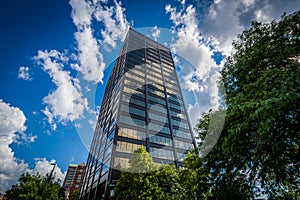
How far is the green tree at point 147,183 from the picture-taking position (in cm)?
1507

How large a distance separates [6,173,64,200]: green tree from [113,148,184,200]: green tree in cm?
869

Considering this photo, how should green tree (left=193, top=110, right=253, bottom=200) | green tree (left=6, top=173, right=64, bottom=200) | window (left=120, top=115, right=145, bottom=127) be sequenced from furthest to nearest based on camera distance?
window (left=120, top=115, right=145, bottom=127), green tree (left=6, top=173, right=64, bottom=200), green tree (left=193, top=110, right=253, bottom=200)

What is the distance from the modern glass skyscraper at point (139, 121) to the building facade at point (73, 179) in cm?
5629

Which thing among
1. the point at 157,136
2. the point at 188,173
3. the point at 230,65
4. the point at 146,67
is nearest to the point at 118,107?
the point at 157,136

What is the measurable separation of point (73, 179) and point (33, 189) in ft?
319

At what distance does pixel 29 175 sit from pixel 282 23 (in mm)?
27255

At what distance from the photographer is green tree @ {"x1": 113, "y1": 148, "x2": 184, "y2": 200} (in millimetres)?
15070

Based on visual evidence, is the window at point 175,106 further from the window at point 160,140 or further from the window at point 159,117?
the window at point 160,140

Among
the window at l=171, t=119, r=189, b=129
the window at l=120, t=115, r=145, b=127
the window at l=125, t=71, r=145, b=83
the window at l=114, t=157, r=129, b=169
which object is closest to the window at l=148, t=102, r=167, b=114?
the window at l=171, t=119, r=189, b=129

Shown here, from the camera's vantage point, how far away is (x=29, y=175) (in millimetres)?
18859

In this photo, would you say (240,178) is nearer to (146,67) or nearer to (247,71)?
(247,71)

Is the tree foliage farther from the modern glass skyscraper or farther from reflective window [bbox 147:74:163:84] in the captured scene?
reflective window [bbox 147:74:163:84]

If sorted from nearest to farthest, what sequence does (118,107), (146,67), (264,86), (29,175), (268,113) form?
(268,113) < (264,86) < (29,175) < (118,107) < (146,67)

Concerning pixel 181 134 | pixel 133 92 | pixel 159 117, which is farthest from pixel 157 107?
pixel 181 134
